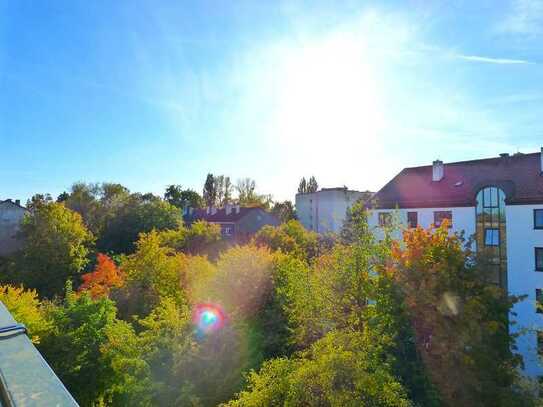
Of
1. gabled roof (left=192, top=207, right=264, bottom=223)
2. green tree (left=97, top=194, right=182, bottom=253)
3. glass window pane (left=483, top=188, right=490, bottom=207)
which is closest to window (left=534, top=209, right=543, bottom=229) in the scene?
glass window pane (left=483, top=188, right=490, bottom=207)

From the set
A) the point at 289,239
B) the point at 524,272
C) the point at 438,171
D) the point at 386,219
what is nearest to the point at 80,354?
the point at 386,219

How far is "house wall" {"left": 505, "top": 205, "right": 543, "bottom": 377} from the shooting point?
71.6 feet

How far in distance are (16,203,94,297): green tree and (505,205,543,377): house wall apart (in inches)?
1413

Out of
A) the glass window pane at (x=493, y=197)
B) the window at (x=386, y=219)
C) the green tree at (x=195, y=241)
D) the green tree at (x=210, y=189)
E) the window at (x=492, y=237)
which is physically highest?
the green tree at (x=210, y=189)

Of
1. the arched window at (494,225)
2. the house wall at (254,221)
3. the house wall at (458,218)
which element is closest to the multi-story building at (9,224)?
the house wall at (254,221)

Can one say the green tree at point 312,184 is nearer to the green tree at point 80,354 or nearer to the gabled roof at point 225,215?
the gabled roof at point 225,215

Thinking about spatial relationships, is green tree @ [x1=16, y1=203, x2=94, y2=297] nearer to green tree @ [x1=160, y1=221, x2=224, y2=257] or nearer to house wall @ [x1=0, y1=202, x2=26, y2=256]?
house wall @ [x1=0, y1=202, x2=26, y2=256]

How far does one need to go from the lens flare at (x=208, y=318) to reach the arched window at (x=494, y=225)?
17344mm

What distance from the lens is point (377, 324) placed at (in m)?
15.5

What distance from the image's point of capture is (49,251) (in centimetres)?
3609

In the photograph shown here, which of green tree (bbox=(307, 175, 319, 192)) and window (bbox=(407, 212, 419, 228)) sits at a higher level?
green tree (bbox=(307, 175, 319, 192))

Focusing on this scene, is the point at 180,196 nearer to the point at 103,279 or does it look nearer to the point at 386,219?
the point at 103,279

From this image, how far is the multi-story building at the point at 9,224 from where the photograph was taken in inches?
1741

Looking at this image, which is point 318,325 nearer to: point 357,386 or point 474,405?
point 474,405
